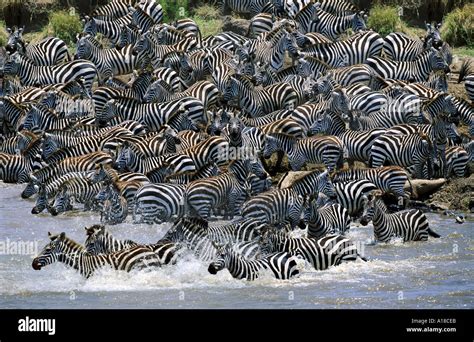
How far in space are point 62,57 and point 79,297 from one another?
1249 centimetres

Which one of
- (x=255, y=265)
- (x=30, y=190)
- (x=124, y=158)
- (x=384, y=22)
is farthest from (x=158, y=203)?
(x=384, y=22)

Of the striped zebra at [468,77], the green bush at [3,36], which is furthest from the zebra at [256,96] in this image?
the green bush at [3,36]

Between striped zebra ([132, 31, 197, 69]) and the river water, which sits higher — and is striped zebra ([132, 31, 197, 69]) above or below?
above

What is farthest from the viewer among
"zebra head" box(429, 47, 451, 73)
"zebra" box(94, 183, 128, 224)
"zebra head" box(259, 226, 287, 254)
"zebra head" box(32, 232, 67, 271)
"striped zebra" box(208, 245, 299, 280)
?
"zebra head" box(429, 47, 451, 73)

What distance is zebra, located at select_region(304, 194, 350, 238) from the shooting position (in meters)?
20.6

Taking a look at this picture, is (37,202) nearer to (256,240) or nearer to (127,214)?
(127,214)

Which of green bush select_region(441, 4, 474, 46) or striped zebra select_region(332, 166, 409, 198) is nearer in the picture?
striped zebra select_region(332, 166, 409, 198)

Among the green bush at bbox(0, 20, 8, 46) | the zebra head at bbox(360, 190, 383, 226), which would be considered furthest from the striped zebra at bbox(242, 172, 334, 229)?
the green bush at bbox(0, 20, 8, 46)

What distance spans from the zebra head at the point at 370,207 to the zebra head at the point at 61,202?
15.6 ft

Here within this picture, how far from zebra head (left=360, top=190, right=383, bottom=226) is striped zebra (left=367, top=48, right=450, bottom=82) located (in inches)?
284

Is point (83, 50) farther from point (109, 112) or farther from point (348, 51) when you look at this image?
point (348, 51)

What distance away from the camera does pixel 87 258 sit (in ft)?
62.3

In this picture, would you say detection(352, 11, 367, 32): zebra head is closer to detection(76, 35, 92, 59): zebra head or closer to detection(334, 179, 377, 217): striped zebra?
detection(76, 35, 92, 59): zebra head

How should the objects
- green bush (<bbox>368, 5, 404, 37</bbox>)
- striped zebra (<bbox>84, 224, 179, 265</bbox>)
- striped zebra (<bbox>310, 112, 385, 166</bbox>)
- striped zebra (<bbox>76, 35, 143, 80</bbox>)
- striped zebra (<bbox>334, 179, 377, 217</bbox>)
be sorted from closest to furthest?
striped zebra (<bbox>84, 224, 179, 265</bbox>) → striped zebra (<bbox>334, 179, 377, 217</bbox>) → striped zebra (<bbox>310, 112, 385, 166</bbox>) → striped zebra (<bbox>76, 35, 143, 80</bbox>) → green bush (<bbox>368, 5, 404, 37</bbox>)
